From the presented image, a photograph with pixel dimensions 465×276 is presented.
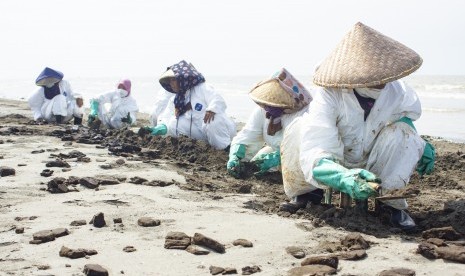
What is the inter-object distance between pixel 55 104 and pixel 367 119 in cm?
880

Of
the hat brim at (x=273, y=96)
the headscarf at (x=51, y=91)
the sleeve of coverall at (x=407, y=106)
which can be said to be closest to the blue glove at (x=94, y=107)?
the headscarf at (x=51, y=91)

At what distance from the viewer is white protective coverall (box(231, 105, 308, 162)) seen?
5.85 metres

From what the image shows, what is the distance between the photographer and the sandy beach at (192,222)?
10.3 ft

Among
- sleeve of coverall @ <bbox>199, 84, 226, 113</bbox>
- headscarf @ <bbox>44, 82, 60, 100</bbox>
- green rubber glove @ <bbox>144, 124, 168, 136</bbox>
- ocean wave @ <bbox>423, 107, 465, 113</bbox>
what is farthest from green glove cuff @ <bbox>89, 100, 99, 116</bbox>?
ocean wave @ <bbox>423, 107, 465, 113</bbox>

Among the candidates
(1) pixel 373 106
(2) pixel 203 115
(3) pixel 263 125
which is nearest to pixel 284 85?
(3) pixel 263 125

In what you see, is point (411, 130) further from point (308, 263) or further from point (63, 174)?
point (63, 174)

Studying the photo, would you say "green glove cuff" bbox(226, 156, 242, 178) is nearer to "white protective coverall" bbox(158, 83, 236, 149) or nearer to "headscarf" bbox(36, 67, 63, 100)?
"white protective coverall" bbox(158, 83, 236, 149)

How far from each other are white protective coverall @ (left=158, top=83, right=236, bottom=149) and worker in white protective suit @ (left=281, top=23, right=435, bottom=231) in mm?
3874

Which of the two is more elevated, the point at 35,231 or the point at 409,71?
the point at 409,71

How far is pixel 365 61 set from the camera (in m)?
3.91

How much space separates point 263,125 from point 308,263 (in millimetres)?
3014

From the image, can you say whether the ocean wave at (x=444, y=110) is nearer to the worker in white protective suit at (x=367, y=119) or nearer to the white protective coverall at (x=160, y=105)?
the white protective coverall at (x=160, y=105)

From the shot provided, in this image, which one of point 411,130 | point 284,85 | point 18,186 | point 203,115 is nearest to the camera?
point 411,130

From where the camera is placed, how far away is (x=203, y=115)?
8398 millimetres
